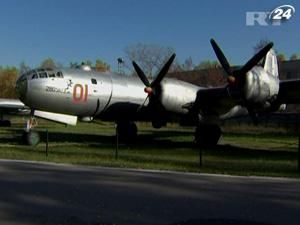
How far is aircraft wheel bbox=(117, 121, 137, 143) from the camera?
1130 inches

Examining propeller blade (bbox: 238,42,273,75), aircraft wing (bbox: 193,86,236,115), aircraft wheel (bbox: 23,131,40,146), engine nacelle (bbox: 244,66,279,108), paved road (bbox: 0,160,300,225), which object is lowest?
aircraft wheel (bbox: 23,131,40,146)

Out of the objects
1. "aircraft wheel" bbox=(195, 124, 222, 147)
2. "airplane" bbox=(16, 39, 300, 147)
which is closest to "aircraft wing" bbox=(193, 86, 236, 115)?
"airplane" bbox=(16, 39, 300, 147)

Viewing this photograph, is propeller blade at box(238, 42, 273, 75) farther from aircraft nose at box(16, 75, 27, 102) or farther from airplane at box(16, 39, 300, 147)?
aircraft nose at box(16, 75, 27, 102)

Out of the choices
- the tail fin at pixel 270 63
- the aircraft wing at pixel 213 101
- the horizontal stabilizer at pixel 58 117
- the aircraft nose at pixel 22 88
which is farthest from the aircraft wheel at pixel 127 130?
the tail fin at pixel 270 63

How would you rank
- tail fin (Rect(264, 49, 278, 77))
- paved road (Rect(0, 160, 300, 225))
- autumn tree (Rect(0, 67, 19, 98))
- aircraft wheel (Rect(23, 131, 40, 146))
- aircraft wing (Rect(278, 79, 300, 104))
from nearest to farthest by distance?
1. paved road (Rect(0, 160, 300, 225))
2. aircraft wing (Rect(278, 79, 300, 104))
3. aircraft wheel (Rect(23, 131, 40, 146))
4. tail fin (Rect(264, 49, 278, 77))
5. autumn tree (Rect(0, 67, 19, 98))

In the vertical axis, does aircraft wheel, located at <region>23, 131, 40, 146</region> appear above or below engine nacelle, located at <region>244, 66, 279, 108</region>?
below

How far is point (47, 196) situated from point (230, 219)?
3.81 meters

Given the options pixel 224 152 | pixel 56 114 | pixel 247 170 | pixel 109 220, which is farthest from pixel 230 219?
pixel 56 114

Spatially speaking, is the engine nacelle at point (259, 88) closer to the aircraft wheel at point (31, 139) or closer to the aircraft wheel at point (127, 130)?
the aircraft wheel at point (127, 130)

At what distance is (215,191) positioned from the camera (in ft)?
37.1

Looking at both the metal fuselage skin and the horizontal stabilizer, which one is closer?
the metal fuselage skin

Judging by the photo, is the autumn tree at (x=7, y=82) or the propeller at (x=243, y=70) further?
the autumn tree at (x=7, y=82)

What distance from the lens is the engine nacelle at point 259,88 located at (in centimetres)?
2167

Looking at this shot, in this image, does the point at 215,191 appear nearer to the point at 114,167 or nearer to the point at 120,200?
the point at 120,200
